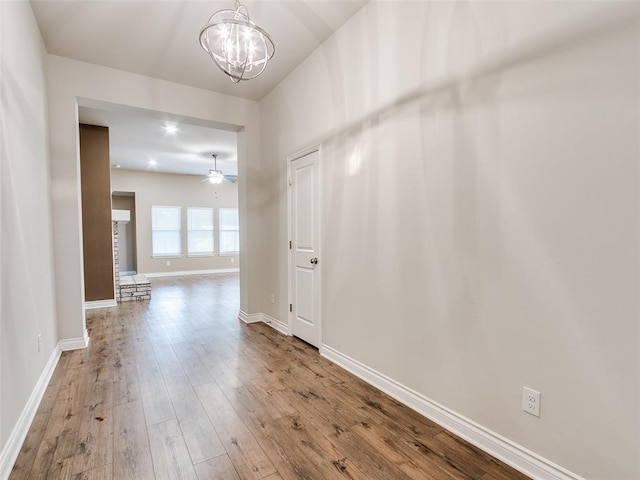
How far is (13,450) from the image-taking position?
1747mm

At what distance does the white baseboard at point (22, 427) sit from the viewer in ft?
5.36

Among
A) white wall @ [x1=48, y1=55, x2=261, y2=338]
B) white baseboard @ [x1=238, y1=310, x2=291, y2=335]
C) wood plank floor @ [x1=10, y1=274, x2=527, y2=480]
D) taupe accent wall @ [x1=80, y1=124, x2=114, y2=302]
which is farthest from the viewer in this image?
taupe accent wall @ [x1=80, y1=124, x2=114, y2=302]

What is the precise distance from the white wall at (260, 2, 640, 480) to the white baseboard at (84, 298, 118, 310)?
483 cm

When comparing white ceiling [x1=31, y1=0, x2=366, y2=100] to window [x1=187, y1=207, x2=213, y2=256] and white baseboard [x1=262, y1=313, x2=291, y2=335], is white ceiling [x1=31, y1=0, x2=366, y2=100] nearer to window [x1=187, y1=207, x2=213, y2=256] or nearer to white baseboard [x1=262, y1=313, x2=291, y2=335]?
white baseboard [x1=262, y1=313, x2=291, y2=335]

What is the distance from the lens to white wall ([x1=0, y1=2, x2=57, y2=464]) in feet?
5.94

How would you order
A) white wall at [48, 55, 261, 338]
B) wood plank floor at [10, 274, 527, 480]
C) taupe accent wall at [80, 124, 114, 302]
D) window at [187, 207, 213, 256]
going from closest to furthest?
1. wood plank floor at [10, 274, 527, 480]
2. white wall at [48, 55, 261, 338]
3. taupe accent wall at [80, 124, 114, 302]
4. window at [187, 207, 213, 256]

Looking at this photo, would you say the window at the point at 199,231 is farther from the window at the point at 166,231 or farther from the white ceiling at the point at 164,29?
the white ceiling at the point at 164,29

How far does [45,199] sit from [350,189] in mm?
2920

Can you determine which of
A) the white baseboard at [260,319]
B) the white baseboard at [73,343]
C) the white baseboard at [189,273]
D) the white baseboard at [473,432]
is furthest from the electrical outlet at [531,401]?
the white baseboard at [189,273]

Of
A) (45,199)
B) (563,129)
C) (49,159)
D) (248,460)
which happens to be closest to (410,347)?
(248,460)

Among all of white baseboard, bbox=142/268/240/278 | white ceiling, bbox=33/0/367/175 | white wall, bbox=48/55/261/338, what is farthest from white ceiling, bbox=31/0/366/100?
white baseboard, bbox=142/268/240/278

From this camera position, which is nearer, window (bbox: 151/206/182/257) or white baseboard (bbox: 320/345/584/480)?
white baseboard (bbox: 320/345/584/480)

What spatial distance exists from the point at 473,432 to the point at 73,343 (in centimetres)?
401

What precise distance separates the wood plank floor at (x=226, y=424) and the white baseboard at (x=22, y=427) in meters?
0.04
